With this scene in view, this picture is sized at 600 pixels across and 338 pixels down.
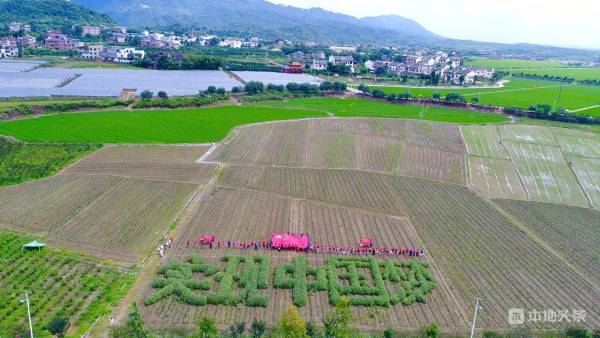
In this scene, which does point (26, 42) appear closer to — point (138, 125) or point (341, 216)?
point (138, 125)

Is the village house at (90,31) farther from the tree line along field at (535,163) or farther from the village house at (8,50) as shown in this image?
the tree line along field at (535,163)

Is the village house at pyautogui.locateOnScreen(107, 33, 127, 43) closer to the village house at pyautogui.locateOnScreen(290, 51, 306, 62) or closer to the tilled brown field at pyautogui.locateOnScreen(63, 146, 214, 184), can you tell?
the village house at pyautogui.locateOnScreen(290, 51, 306, 62)

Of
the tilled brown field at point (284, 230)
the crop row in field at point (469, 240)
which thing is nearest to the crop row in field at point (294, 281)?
the tilled brown field at point (284, 230)

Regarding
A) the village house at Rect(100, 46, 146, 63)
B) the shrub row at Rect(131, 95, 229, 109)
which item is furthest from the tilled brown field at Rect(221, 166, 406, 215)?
the village house at Rect(100, 46, 146, 63)

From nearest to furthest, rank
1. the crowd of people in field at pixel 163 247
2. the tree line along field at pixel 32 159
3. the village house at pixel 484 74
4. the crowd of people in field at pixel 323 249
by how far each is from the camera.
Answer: the crowd of people in field at pixel 163 247, the crowd of people in field at pixel 323 249, the tree line along field at pixel 32 159, the village house at pixel 484 74

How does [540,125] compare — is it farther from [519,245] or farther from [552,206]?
[519,245]

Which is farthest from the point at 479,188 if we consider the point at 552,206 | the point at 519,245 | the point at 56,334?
the point at 56,334
